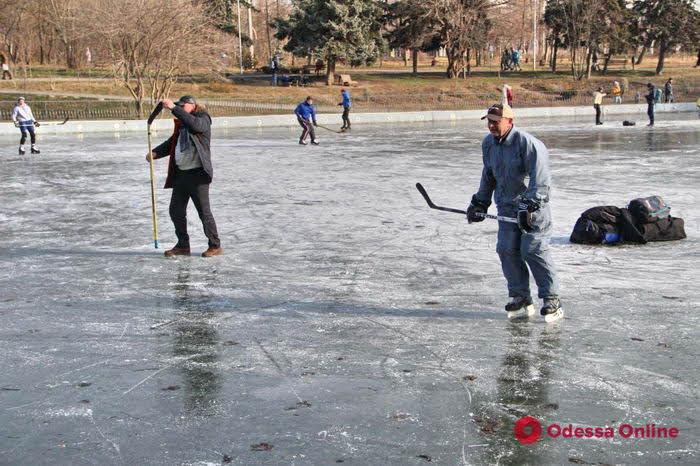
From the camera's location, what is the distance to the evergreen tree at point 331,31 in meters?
55.7

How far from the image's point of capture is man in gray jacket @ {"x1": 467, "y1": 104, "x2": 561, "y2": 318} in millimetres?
6531

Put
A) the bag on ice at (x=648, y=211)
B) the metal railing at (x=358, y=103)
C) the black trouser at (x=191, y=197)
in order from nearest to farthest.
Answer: the black trouser at (x=191, y=197) → the bag on ice at (x=648, y=211) → the metal railing at (x=358, y=103)

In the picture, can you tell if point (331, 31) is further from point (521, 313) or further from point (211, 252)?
point (521, 313)

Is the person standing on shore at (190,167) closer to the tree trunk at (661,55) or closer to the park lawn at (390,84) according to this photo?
the park lawn at (390,84)

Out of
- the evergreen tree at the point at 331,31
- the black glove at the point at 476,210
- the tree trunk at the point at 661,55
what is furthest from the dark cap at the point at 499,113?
the tree trunk at the point at 661,55

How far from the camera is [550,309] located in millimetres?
6758

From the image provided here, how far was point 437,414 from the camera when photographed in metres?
4.88

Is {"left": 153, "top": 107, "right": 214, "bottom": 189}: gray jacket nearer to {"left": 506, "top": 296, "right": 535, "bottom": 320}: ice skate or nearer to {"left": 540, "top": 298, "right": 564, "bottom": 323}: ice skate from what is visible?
{"left": 506, "top": 296, "right": 535, "bottom": 320}: ice skate

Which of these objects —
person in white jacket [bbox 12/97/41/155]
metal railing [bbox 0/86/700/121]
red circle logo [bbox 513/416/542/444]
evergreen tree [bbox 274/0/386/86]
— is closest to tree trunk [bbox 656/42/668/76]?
metal railing [bbox 0/86/700/121]

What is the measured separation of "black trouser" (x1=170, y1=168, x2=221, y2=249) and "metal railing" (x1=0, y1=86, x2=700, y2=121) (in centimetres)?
3062

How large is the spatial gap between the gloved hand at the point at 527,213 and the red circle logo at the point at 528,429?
2.03m

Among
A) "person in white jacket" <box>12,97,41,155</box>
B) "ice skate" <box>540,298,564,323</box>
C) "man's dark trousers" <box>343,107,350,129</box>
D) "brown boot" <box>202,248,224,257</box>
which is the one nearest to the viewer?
"ice skate" <box>540,298,564,323</box>

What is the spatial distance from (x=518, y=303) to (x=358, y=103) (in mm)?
41643

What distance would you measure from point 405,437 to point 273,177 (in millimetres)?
13187
